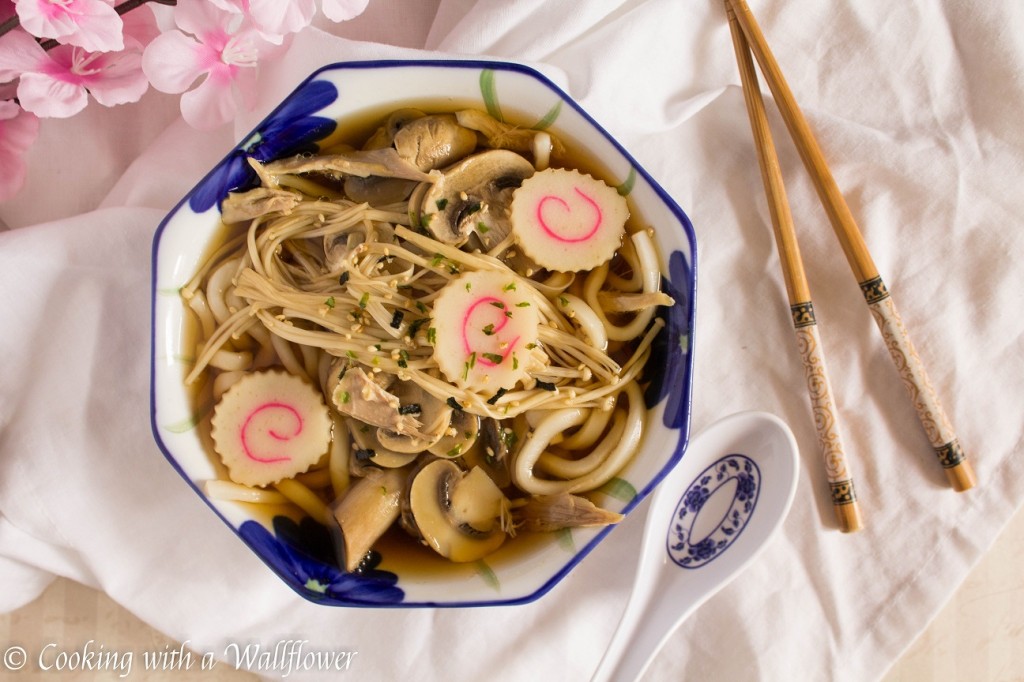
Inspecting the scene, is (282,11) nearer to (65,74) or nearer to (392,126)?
(392,126)

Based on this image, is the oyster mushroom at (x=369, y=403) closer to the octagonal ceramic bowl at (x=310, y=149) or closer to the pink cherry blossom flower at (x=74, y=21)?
the octagonal ceramic bowl at (x=310, y=149)

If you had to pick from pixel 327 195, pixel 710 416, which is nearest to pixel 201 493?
pixel 327 195

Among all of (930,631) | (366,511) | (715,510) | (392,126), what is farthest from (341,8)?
(930,631)

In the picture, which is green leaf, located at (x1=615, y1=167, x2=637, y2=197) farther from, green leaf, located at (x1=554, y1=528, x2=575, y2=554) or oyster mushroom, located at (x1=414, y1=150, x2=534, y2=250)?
green leaf, located at (x1=554, y1=528, x2=575, y2=554)

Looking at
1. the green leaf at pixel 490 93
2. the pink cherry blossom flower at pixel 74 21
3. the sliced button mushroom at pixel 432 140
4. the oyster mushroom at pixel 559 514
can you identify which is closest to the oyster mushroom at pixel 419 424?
the oyster mushroom at pixel 559 514

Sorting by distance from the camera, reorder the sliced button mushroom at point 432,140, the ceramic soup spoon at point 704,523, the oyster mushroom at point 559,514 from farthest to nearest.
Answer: the ceramic soup spoon at point 704,523, the sliced button mushroom at point 432,140, the oyster mushroom at point 559,514

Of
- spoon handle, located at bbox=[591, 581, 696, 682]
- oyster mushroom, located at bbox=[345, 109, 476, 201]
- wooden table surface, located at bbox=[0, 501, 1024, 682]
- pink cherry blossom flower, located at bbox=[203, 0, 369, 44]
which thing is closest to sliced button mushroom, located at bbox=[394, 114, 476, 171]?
oyster mushroom, located at bbox=[345, 109, 476, 201]
